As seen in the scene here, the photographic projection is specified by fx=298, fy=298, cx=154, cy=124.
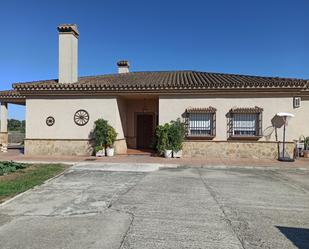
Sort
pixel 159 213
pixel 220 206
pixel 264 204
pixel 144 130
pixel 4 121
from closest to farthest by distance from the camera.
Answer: pixel 159 213 → pixel 220 206 → pixel 264 204 → pixel 144 130 → pixel 4 121

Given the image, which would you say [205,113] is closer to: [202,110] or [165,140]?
[202,110]

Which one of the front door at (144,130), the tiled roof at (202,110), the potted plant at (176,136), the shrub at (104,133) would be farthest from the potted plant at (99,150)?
the tiled roof at (202,110)

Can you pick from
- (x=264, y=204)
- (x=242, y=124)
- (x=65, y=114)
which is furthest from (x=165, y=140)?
(x=264, y=204)

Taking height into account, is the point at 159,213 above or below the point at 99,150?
below

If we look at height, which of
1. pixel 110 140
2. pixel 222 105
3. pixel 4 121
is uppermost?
pixel 222 105

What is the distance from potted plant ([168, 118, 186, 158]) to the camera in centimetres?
1482

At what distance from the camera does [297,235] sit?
183 inches

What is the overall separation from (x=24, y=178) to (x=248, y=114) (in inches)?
423

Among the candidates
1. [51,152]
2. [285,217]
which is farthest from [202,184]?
[51,152]

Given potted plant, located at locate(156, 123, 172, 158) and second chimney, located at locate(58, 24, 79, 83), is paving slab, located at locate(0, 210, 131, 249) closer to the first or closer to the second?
potted plant, located at locate(156, 123, 172, 158)

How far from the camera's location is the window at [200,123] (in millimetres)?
15258

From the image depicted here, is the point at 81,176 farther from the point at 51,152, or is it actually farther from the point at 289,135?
the point at 289,135

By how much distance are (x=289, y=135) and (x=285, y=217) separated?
1026 cm

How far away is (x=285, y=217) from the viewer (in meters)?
5.59
